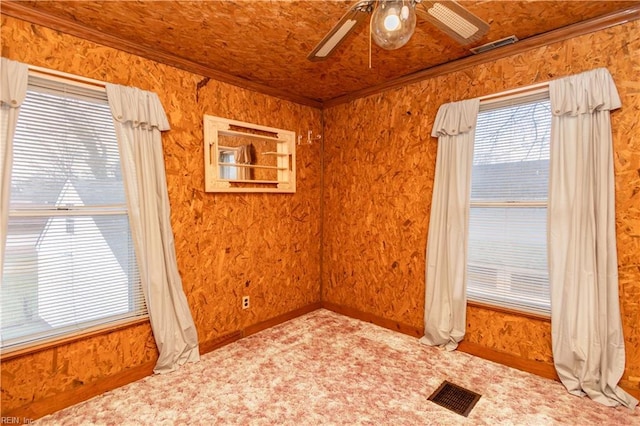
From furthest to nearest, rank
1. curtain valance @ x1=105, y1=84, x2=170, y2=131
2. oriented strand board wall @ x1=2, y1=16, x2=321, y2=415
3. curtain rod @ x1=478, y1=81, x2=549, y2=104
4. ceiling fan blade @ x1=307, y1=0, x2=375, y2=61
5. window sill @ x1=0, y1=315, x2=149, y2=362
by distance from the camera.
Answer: curtain rod @ x1=478, y1=81, x2=549, y2=104 < curtain valance @ x1=105, y1=84, x2=170, y2=131 < oriented strand board wall @ x1=2, y1=16, x2=321, y2=415 < window sill @ x1=0, y1=315, x2=149, y2=362 < ceiling fan blade @ x1=307, y1=0, x2=375, y2=61

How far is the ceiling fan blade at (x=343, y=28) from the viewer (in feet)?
4.90

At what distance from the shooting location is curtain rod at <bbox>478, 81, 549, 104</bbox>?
96.9 inches

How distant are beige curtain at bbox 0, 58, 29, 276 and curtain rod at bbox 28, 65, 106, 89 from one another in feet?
0.32

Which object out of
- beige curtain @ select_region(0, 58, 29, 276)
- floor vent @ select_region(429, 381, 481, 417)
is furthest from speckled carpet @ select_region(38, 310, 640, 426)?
beige curtain @ select_region(0, 58, 29, 276)

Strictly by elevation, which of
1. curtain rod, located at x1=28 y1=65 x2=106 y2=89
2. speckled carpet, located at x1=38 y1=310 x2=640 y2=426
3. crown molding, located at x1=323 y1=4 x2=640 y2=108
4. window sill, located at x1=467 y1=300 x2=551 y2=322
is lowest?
speckled carpet, located at x1=38 y1=310 x2=640 y2=426

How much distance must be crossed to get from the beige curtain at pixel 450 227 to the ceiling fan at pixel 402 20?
1185 mm

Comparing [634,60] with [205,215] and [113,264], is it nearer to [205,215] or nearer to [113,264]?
[205,215]

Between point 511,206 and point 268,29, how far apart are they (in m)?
2.37

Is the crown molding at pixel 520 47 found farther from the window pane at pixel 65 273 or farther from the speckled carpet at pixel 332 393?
the window pane at pixel 65 273

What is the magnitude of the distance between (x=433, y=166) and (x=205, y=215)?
7.29 ft

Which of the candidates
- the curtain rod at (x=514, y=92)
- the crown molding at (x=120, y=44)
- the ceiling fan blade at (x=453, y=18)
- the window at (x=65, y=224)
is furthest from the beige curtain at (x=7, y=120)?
the curtain rod at (x=514, y=92)

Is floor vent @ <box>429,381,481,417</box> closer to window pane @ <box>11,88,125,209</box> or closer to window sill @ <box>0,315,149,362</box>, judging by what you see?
window sill @ <box>0,315,149,362</box>

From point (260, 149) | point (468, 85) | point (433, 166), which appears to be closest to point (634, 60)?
point (468, 85)

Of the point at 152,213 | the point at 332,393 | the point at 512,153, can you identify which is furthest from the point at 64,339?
the point at 512,153
